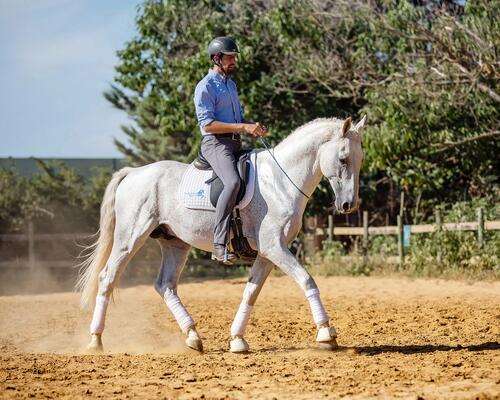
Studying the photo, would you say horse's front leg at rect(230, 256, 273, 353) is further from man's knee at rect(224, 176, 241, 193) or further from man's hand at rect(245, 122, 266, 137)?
man's hand at rect(245, 122, 266, 137)

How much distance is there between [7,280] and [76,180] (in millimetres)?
5107

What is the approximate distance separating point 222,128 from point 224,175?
47 cm

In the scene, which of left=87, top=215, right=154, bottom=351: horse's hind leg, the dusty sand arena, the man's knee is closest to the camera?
the dusty sand arena

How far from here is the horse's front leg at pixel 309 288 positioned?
7.82 m

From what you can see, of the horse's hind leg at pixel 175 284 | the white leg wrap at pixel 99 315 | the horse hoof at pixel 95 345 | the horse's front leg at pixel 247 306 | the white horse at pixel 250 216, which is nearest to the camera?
the white horse at pixel 250 216

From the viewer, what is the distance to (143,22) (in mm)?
23797

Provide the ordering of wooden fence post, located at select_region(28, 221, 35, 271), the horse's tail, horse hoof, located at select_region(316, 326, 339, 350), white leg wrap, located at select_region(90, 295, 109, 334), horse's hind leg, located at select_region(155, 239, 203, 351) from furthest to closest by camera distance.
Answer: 1. wooden fence post, located at select_region(28, 221, 35, 271)
2. the horse's tail
3. white leg wrap, located at select_region(90, 295, 109, 334)
4. horse's hind leg, located at select_region(155, 239, 203, 351)
5. horse hoof, located at select_region(316, 326, 339, 350)

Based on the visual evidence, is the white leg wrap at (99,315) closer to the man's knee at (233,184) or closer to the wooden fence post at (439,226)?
the man's knee at (233,184)

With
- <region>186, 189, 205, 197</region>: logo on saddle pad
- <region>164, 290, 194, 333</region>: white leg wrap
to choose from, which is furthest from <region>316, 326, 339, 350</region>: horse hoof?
<region>186, 189, 205, 197</region>: logo on saddle pad

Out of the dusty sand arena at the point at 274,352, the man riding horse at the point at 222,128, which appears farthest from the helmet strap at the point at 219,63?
the dusty sand arena at the point at 274,352

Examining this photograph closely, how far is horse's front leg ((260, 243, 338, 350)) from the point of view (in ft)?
25.7

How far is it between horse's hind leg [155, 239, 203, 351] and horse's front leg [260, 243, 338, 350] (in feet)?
3.89

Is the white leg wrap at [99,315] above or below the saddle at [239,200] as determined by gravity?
below

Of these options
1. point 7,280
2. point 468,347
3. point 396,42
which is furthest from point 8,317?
point 396,42
